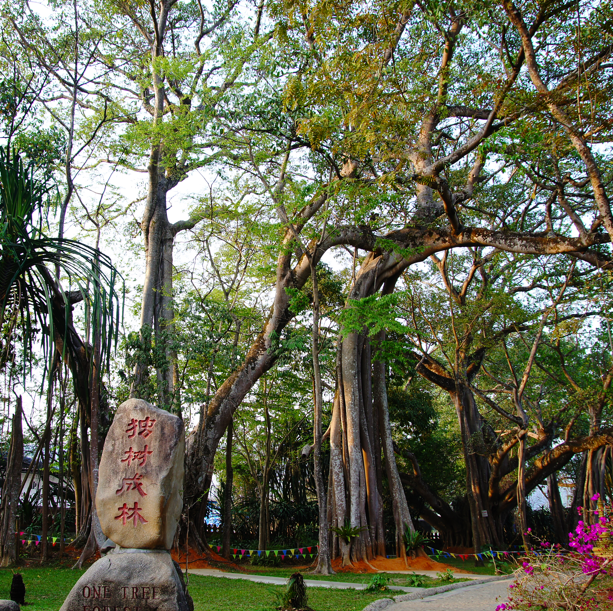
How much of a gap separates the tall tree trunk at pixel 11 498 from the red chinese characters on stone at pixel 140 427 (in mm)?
4267

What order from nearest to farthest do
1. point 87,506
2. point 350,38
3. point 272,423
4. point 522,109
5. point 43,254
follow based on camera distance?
point 43,254 → point 522,109 → point 350,38 → point 87,506 → point 272,423

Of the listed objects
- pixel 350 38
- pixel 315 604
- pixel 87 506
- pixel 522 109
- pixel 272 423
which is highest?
pixel 350 38

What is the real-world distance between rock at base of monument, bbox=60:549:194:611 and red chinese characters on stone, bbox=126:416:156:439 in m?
0.82

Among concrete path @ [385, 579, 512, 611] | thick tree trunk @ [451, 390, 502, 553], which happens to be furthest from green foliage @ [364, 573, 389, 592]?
thick tree trunk @ [451, 390, 502, 553]

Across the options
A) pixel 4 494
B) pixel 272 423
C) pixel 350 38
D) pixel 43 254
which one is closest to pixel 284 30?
pixel 350 38

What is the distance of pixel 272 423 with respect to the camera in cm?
1364

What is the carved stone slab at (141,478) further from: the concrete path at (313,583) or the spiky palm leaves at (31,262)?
the concrete path at (313,583)

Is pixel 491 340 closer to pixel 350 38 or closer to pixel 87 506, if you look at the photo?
pixel 350 38

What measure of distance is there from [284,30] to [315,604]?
21.1ft

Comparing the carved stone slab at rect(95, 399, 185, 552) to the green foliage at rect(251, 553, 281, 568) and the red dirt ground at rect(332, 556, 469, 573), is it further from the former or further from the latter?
the green foliage at rect(251, 553, 281, 568)

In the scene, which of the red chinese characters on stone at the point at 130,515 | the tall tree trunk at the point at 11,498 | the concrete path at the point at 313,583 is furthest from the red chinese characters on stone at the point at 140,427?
the tall tree trunk at the point at 11,498

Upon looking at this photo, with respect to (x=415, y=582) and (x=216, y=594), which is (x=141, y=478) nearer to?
(x=216, y=594)

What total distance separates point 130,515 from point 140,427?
0.61 meters

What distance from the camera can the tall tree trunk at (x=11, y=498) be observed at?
7465 millimetres
